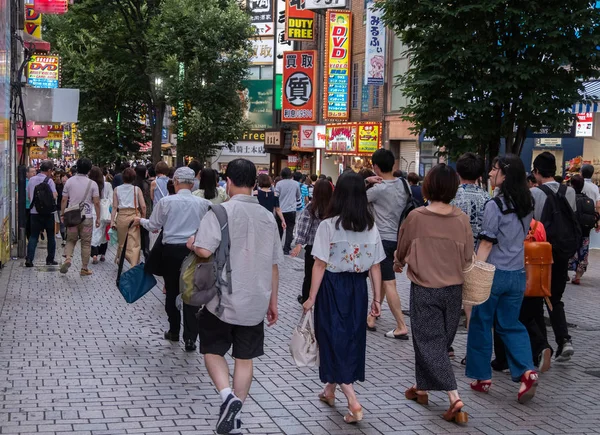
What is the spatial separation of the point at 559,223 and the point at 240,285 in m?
4.20

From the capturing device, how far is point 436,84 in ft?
42.5

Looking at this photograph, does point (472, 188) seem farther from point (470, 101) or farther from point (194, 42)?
point (194, 42)

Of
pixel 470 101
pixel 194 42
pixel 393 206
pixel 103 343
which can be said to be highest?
pixel 194 42

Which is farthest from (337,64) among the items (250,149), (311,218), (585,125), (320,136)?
(311,218)

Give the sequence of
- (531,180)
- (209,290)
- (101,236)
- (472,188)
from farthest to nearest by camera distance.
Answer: (101,236)
(531,180)
(472,188)
(209,290)

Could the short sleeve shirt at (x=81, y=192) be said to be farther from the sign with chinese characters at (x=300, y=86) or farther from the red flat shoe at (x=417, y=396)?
the sign with chinese characters at (x=300, y=86)

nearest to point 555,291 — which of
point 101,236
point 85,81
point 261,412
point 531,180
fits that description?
point 531,180

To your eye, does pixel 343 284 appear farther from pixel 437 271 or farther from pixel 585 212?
pixel 585 212

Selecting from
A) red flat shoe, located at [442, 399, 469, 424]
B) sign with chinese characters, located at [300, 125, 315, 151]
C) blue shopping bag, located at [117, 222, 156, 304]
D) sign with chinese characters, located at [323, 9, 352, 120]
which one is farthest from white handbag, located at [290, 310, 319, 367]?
sign with chinese characters, located at [300, 125, 315, 151]

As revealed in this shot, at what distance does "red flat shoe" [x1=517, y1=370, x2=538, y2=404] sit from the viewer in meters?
7.24

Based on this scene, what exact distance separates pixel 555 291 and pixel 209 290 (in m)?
4.57

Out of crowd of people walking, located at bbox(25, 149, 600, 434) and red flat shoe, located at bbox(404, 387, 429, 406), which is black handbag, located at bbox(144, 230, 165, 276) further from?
red flat shoe, located at bbox(404, 387, 429, 406)

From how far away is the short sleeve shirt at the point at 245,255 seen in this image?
6043 mm

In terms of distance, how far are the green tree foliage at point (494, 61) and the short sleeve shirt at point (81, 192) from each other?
542 centimetres
